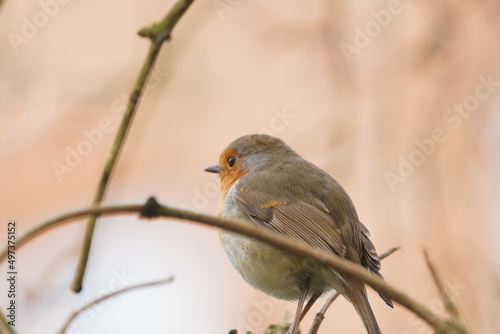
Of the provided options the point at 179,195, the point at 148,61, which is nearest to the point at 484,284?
the point at 179,195

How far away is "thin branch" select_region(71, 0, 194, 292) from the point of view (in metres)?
1.61

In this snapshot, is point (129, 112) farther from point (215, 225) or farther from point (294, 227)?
point (294, 227)

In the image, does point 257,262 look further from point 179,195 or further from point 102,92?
point 179,195

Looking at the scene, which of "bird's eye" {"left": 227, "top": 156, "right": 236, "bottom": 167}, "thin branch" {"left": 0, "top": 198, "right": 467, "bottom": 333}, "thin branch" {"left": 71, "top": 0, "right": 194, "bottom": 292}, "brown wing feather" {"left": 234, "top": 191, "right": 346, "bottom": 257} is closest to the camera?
"thin branch" {"left": 0, "top": 198, "right": 467, "bottom": 333}

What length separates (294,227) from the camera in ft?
9.37

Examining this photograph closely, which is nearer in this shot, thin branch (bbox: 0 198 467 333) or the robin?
thin branch (bbox: 0 198 467 333)

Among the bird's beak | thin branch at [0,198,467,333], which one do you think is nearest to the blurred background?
the bird's beak

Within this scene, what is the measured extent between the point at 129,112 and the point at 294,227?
134cm

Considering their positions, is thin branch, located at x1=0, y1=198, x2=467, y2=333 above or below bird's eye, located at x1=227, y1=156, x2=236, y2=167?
above

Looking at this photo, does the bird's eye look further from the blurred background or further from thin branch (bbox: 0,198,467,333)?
thin branch (bbox: 0,198,467,333)

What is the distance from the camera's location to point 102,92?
3428 mm

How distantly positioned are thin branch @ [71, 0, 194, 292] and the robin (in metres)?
1.05

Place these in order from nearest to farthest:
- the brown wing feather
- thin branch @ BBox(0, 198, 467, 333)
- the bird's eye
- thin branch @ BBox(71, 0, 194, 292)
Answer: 1. thin branch @ BBox(0, 198, 467, 333)
2. thin branch @ BBox(71, 0, 194, 292)
3. the brown wing feather
4. the bird's eye

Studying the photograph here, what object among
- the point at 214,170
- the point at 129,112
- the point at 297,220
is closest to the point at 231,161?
the point at 214,170
